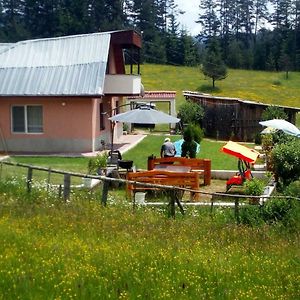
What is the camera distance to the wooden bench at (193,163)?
57.0 feet

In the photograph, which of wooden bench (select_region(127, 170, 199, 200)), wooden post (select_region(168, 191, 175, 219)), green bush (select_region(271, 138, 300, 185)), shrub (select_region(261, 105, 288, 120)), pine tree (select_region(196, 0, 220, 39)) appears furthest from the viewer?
pine tree (select_region(196, 0, 220, 39))

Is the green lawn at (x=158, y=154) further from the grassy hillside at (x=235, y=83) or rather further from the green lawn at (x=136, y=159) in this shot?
the grassy hillside at (x=235, y=83)

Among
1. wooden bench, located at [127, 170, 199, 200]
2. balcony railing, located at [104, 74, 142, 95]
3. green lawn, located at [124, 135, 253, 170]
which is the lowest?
green lawn, located at [124, 135, 253, 170]

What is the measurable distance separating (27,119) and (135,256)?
18522 millimetres

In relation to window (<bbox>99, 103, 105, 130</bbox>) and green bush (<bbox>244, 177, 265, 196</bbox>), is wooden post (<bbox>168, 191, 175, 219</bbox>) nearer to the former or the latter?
green bush (<bbox>244, 177, 265, 196</bbox>)

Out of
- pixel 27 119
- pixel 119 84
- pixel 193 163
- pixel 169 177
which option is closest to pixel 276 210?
pixel 169 177

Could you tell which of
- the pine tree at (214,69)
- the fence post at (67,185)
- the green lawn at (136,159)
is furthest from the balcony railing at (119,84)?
the pine tree at (214,69)

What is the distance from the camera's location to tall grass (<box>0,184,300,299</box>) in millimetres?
6289

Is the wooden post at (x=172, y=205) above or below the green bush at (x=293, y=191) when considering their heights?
A: above

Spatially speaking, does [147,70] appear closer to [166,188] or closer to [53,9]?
[53,9]

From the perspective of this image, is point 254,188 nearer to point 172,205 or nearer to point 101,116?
point 172,205

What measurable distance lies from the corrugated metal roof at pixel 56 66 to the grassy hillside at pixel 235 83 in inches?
1062

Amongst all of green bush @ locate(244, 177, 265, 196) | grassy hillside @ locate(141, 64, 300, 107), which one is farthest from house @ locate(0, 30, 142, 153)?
grassy hillside @ locate(141, 64, 300, 107)

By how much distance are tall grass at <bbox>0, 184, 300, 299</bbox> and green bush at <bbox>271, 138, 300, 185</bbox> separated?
594cm
